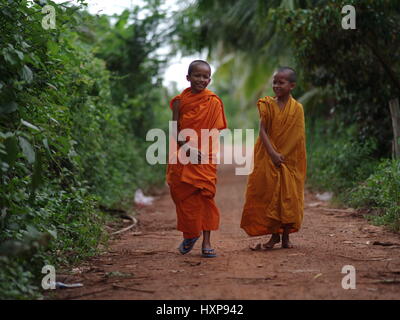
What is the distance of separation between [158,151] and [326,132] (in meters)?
4.48

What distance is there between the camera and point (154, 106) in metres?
15.3

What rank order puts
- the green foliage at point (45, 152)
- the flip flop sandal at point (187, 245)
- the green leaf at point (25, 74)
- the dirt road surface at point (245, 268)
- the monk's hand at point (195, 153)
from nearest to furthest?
the green foliage at point (45, 152) < the dirt road surface at point (245, 268) < the green leaf at point (25, 74) < the monk's hand at point (195, 153) < the flip flop sandal at point (187, 245)

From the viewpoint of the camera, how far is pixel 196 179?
5.45 m

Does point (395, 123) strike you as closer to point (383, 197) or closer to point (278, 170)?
point (383, 197)

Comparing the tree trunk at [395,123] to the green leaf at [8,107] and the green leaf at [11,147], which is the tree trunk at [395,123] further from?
the green leaf at [11,147]

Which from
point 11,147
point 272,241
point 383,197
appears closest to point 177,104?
point 272,241

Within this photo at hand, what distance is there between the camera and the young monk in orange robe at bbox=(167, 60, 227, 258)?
546 centimetres

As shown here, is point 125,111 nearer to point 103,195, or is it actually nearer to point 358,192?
point 103,195

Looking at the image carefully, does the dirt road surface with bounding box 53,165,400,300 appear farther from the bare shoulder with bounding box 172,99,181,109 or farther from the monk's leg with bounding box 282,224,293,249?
the bare shoulder with bounding box 172,99,181,109

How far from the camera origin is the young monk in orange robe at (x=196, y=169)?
17.9ft

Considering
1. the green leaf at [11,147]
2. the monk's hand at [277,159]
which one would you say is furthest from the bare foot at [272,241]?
the green leaf at [11,147]

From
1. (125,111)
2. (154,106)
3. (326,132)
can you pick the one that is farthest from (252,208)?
(154,106)

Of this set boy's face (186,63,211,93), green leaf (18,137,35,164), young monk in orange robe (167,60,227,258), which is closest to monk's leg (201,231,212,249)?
young monk in orange robe (167,60,227,258)

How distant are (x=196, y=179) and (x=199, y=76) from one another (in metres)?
0.99
